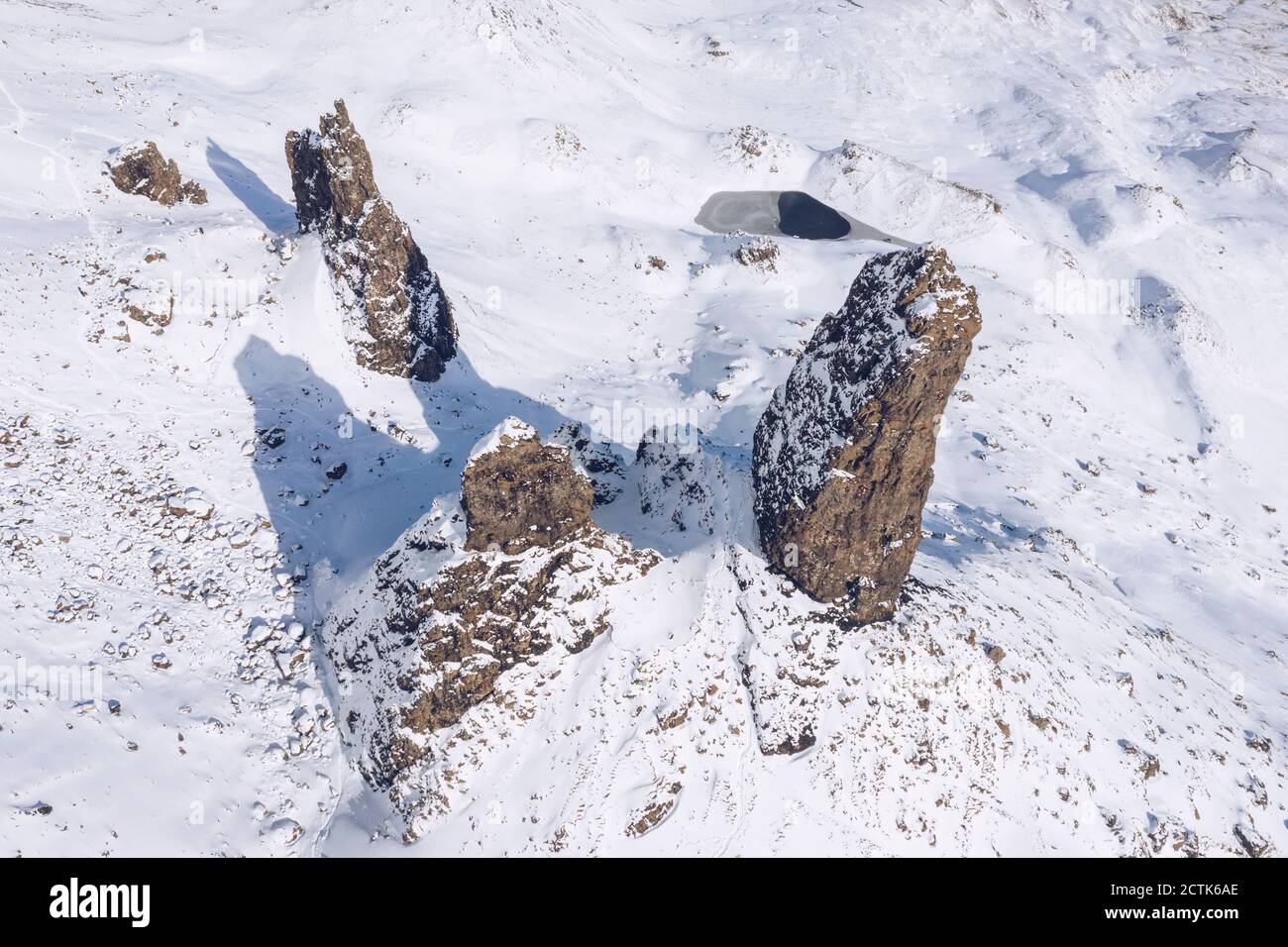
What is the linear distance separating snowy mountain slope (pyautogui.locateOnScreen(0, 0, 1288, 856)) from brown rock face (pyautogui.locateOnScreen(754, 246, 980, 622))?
5.61 ft

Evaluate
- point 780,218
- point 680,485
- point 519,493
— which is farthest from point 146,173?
point 780,218

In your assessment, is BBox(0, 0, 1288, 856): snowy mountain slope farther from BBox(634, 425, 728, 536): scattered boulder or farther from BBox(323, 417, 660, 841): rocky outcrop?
BBox(323, 417, 660, 841): rocky outcrop

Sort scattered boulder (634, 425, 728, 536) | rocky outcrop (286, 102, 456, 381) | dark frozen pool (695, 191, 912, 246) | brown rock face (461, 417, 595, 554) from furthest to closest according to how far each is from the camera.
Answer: dark frozen pool (695, 191, 912, 246) → rocky outcrop (286, 102, 456, 381) → scattered boulder (634, 425, 728, 536) → brown rock face (461, 417, 595, 554)

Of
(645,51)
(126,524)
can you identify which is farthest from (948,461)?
(645,51)

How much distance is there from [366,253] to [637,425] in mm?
14467

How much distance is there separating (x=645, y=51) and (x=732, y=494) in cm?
5838

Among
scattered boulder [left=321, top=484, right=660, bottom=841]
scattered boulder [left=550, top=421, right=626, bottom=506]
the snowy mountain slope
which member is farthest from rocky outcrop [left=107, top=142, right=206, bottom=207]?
scattered boulder [left=321, top=484, right=660, bottom=841]

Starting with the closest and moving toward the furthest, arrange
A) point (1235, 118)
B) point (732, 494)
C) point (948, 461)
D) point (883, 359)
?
1. point (883, 359)
2. point (732, 494)
3. point (948, 461)
4. point (1235, 118)

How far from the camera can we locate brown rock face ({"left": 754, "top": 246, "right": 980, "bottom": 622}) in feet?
69.2

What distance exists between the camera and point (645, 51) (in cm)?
7106

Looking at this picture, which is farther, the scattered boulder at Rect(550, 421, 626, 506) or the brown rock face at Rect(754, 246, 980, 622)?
the scattered boulder at Rect(550, 421, 626, 506)

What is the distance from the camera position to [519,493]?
23016 mm

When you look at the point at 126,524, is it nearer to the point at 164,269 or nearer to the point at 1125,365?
the point at 164,269

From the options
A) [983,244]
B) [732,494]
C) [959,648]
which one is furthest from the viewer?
[983,244]
